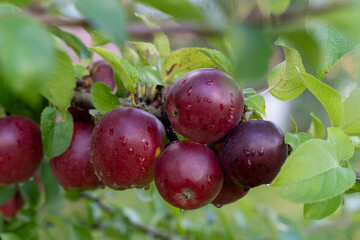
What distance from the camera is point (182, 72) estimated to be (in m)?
0.71

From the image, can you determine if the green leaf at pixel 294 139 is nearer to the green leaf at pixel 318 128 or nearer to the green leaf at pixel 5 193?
the green leaf at pixel 318 128

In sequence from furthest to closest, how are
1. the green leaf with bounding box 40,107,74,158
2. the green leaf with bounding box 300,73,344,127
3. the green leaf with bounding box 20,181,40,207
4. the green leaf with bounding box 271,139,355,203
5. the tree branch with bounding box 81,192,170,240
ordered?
the tree branch with bounding box 81,192,170,240 < the green leaf with bounding box 20,181,40,207 < the green leaf with bounding box 40,107,74,158 < the green leaf with bounding box 300,73,344,127 < the green leaf with bounding box 271,139,355,203

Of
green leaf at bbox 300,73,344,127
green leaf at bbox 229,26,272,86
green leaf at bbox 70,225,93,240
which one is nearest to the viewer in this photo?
green leaf at bbox 229,26,272,86

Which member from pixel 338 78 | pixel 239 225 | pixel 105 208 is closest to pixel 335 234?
pixel 239 225

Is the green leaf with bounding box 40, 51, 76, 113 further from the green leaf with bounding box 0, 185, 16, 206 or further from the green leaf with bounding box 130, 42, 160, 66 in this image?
the green leaf with bounding box 0, 185, 16, 206

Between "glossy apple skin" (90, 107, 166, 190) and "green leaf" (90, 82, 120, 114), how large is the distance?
2.2 inches

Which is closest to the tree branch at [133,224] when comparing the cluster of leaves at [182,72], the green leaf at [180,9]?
the cluster of leaves at [182,72]

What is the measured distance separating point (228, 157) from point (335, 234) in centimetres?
130

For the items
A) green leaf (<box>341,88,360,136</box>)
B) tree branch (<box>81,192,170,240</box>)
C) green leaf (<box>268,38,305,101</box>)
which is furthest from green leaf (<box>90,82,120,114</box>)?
tree branch (<box>81,192,170,240</box>)

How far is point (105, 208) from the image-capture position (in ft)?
3.40

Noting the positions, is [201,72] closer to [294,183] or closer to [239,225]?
[294,183]

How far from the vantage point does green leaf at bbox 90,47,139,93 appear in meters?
0.51

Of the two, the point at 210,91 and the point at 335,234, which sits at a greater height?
the point at 210,91

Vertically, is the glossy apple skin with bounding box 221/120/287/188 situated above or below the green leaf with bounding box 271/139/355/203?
below
